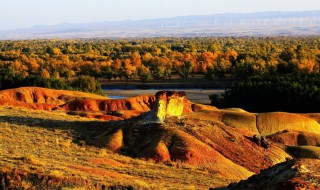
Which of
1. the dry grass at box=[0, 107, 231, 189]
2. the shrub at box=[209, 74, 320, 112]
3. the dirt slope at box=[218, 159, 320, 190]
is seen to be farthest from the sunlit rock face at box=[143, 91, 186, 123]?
the shrub at box=[209, 74, 320, 112]

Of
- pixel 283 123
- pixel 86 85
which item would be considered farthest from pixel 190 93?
pixel 283 123

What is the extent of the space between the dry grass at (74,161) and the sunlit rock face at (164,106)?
359cm

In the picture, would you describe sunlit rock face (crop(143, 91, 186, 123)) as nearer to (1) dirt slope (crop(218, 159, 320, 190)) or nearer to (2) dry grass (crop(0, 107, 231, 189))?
(2) dry grass (crop(0, 107, 231, 189))

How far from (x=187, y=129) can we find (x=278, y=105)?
4086cm

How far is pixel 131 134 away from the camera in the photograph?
94.4ft

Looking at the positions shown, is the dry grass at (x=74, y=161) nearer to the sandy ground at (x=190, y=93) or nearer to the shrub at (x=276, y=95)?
the shrub at (x=276, y=95)

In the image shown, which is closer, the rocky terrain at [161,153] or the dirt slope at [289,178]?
the dirt slope at [289,178]

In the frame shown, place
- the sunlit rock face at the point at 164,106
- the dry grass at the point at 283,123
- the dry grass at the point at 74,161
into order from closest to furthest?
the dry grass at the point at 74,161 < the sunlit rock face at the point at 164,106 < the dry grass at the point at 283,123

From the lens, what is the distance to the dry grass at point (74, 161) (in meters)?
19.2

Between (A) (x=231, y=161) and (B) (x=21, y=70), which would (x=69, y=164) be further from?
(B) (x=21, y=70)

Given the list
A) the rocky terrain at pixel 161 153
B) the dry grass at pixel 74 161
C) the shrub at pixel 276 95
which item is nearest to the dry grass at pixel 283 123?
the rocky terrain at pixel 161 153

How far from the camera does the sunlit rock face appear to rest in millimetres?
29984

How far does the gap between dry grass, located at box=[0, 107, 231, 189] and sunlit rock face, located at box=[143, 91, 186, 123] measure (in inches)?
141

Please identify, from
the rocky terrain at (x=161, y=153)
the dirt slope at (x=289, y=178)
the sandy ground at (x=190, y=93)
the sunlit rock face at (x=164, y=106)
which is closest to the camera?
the dirt slope at (x=289, y=178)
